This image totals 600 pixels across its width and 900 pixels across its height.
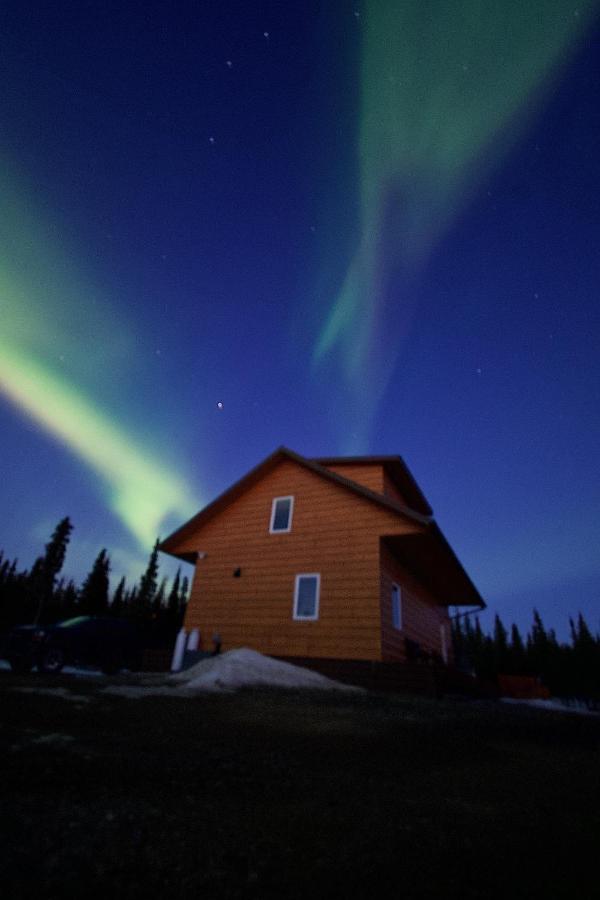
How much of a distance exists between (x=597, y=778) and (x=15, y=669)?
1081 centimetres

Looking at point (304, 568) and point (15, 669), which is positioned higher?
point (304, 568)

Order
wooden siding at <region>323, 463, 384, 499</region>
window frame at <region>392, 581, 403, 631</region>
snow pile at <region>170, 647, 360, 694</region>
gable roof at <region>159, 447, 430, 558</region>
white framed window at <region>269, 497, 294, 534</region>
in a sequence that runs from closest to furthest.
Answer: snow pile at <region>170, 647, 360, 694</region> → window frame at <region>392, 581, 403, 631</region> → white framed window at <region>269, 497, 294, 534</region> → gable roof at <region>159, 447, 430, 558</region> → wooden siding at <region>323, 463, 384, 499</region>

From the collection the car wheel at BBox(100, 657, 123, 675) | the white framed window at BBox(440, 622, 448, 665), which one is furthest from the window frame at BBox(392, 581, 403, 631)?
the car wheel at BBox(100, 657, 123, 675)

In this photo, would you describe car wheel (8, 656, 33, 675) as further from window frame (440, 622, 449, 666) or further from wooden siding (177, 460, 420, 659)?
window frame (440, 622, 449, 666)

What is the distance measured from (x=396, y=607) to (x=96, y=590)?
135 feet

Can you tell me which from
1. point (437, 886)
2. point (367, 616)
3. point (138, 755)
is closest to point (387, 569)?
point (367, 616)

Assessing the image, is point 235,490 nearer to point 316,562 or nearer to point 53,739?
point 316,562

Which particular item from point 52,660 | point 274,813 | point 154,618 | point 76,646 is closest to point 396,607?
point 76,646

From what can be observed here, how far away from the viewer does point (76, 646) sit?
1042cm

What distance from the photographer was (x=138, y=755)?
2.50 meters

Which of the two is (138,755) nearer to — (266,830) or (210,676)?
(266,830)

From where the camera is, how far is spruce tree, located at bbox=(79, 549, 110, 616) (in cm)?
4253

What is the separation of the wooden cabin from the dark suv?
7.98 feet

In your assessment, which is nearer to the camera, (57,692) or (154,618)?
(57,692)
